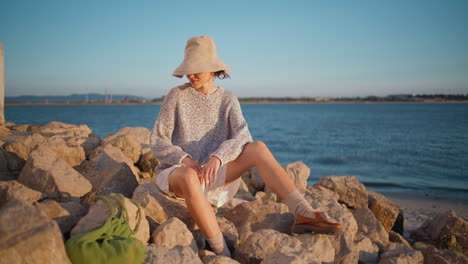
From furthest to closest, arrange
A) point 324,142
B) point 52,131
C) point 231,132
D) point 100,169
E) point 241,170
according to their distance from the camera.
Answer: point 324,142 → point 52,131 → point 100,169 → point 231,132 → point 241,170

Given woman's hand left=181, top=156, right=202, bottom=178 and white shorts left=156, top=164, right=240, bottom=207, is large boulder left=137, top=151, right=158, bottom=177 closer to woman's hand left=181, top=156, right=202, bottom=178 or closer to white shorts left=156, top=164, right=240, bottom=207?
white shorts left=156, top=164, right=240, bottom=207

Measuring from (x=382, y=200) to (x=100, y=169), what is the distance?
384cm

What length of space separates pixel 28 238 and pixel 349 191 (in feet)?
14.3

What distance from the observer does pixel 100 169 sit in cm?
431

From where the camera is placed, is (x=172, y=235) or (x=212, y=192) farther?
(x=212, y=192)

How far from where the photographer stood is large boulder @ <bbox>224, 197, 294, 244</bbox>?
3295mm

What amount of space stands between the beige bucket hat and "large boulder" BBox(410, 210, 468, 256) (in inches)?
137

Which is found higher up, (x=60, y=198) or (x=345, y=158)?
(x=60, y=198)

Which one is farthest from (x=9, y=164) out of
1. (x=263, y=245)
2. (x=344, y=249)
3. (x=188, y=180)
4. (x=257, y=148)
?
(x=344, y=249)

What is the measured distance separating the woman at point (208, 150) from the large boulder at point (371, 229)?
48.7 inches

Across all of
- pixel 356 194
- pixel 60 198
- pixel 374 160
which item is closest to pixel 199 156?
pixel 60 198

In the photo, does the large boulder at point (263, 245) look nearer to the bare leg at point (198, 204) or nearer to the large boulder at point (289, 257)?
the large boulder at point (289, 257)

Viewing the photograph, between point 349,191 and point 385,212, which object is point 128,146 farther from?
point 385,212

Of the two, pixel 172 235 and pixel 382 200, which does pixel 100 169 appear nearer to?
pixel 172 235
